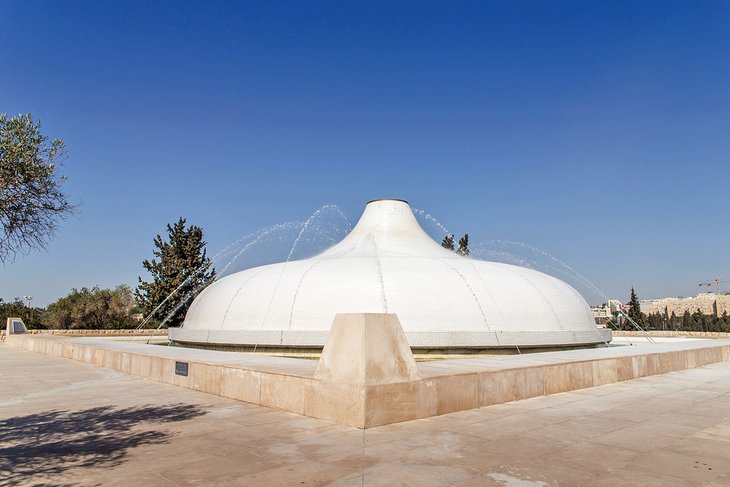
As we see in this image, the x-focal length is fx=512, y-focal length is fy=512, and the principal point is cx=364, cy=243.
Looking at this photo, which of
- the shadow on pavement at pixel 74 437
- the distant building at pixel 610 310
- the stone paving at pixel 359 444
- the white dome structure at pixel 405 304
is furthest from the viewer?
the distant building at pixel 610 310

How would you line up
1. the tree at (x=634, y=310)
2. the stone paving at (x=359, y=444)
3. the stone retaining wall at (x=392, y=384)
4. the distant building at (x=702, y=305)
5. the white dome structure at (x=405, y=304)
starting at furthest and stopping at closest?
1. the distant building at (x=702, y=305)
2. the tree at (x=634, y=310)
3. the white dome structure at (x=405, y=304)
4. the stone retaining wall at (x=392, y=384)
5. the stone paving at (x=359, y=444)

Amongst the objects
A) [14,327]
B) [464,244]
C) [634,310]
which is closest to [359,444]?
[14,327]

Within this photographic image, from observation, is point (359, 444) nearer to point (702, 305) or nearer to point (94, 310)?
point (94, 310)

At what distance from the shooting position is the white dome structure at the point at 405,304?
52.0ft

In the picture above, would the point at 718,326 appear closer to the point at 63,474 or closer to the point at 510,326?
the point at 510,326

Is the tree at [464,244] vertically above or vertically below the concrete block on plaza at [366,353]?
above

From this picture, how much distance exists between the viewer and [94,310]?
49.7 metres

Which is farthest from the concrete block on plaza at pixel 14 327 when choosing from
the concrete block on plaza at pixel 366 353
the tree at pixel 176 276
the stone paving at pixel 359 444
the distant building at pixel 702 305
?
the distant building at pixel 702 305

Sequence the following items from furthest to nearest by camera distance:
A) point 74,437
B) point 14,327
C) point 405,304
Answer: point 14,327 < point 405,304 < point 74,437

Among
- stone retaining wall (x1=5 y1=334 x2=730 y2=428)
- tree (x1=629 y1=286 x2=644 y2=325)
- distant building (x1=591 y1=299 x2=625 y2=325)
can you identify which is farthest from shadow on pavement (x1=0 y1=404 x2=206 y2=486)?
tree (x1=629 y1=286 x2=644 y2=325)

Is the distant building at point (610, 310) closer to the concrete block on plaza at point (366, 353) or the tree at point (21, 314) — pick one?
the concrete block on plaza at point (366, 353)

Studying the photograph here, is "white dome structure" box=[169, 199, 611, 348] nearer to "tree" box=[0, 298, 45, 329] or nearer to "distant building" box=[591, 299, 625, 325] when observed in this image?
"distant building" box=[591, 299, 625, 325]

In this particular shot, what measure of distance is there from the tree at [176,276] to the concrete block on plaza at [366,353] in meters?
37.8

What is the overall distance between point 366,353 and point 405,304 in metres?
9.35
